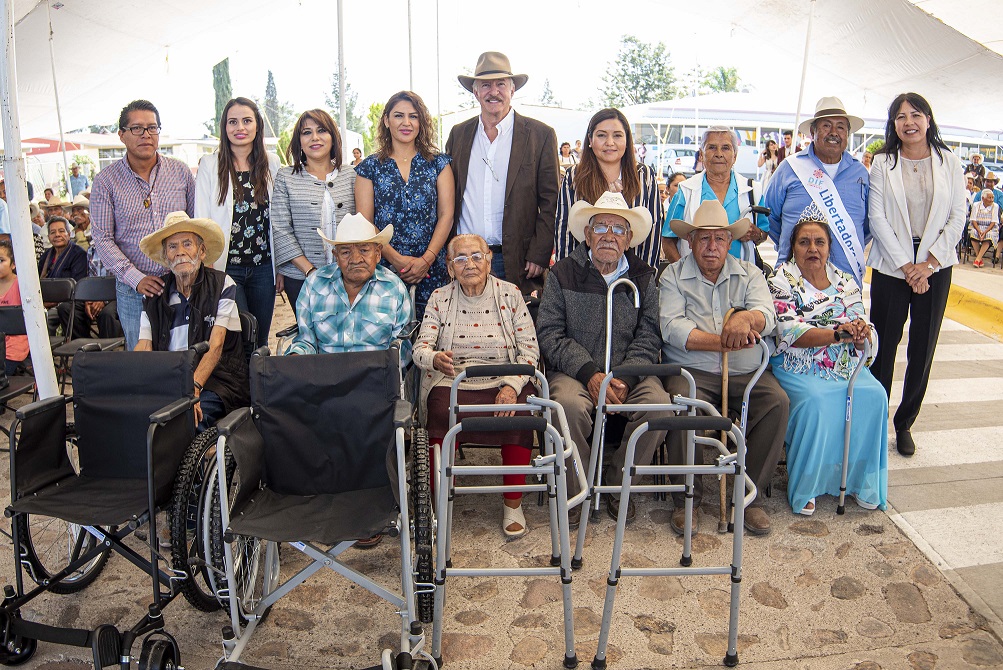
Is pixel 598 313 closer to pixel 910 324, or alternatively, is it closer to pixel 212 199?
pixel 910 324

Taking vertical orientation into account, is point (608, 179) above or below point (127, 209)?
above

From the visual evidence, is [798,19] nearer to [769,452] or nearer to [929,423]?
[929,423]

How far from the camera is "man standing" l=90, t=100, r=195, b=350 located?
141 inches

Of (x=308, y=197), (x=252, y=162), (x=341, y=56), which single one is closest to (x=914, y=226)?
(x=308, y=197)

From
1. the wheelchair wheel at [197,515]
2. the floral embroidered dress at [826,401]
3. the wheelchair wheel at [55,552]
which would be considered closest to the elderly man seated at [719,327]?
the floral embroidered dress at [826,401]

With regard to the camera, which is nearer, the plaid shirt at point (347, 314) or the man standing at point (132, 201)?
the plaid shirt at point (347, 314)

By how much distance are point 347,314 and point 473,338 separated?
60 cm

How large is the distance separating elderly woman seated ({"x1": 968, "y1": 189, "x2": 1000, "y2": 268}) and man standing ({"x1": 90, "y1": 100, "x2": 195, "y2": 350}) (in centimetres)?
1142

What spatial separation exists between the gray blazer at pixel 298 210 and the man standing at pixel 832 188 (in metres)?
2.32

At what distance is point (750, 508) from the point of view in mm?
3250

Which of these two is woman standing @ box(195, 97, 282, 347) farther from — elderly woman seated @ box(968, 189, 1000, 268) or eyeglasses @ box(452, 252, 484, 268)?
elderly woman seated @ box(968, 189, 1000, 268)

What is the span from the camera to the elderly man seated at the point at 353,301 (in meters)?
3.32

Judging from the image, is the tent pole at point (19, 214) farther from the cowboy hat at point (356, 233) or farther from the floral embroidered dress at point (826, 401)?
the floral embroidered dress at point (826, 401)

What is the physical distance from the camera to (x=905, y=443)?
393cm
